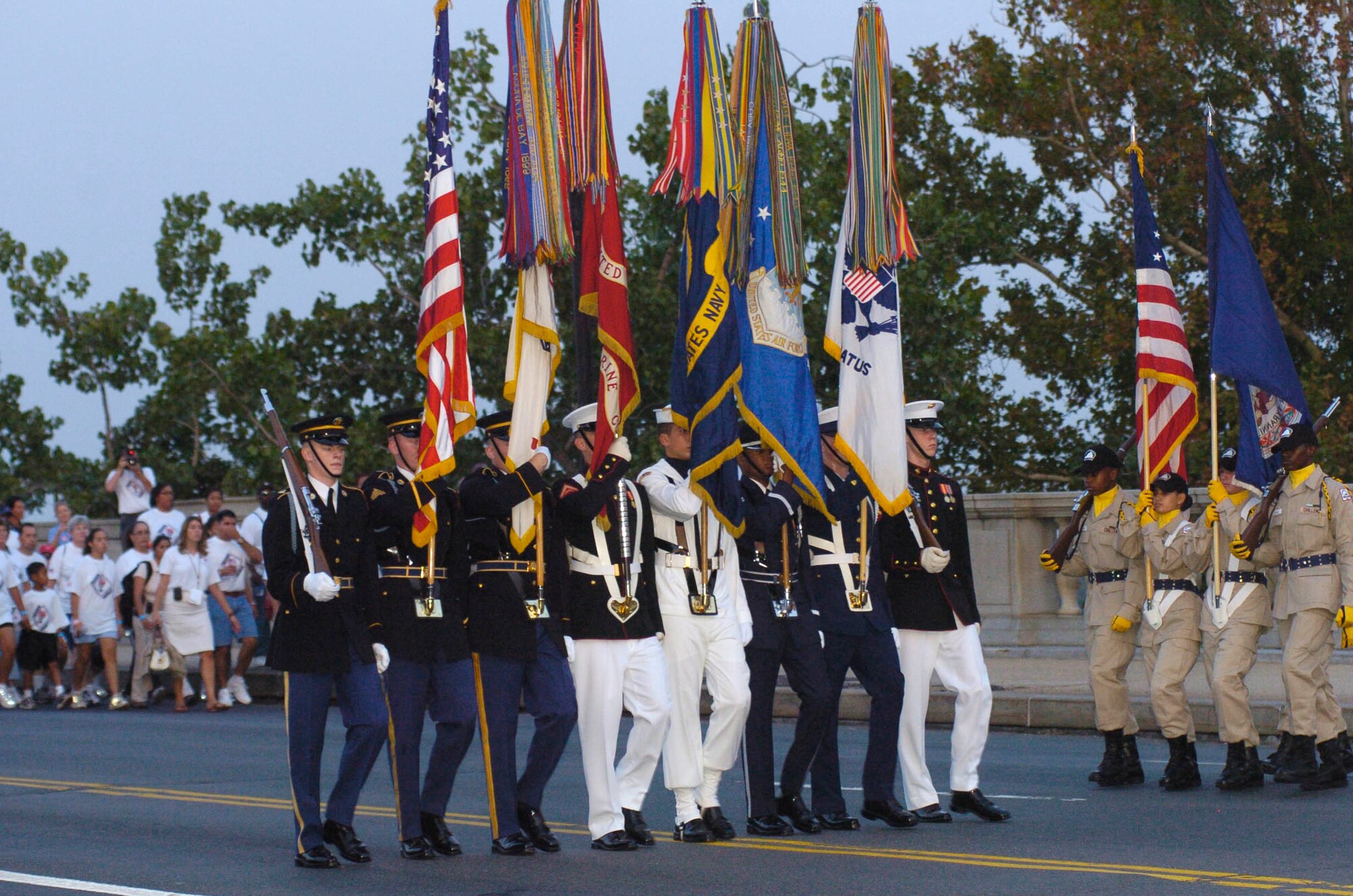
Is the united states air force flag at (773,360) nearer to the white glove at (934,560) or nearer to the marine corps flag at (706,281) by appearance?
the marine corps flag at (706,281)

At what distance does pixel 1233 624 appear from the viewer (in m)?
11.3

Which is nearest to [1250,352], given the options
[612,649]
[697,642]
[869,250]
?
[869,250]

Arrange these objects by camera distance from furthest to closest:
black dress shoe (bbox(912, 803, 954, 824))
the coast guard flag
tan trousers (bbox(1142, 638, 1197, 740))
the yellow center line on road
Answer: the coast guard flag
tan trousers (bbox(1142, 638, 1197, 740))
black dress shoe (bbox(912, 803, 954, 824))
the yellow center line on road

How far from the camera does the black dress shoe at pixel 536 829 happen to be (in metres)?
9.09

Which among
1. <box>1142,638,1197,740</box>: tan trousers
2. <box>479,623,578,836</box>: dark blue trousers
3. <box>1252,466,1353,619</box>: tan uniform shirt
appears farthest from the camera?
<box>1142,638,1197,740</box>: tan trousers

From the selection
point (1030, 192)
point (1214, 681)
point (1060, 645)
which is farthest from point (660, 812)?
point (1030, 192)

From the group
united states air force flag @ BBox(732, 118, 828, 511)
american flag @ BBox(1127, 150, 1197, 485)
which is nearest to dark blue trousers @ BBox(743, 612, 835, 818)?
united states air force flag @ BBox(732, 118, 828, 511)

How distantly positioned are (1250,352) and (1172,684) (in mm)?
2201

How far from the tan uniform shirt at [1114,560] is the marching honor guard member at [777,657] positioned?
2709 millimetres

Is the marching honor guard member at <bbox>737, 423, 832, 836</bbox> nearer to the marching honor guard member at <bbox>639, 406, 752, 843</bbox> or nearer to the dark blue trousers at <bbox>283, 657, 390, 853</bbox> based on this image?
the marching honor guard member at <bbox>639, 406, 752, 843</bbox>

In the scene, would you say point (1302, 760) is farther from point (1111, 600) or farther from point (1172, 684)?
point (1111, 600)

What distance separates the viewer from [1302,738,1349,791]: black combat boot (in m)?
10.9

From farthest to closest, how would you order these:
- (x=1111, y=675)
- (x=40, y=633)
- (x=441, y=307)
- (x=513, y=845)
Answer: (x=40, y=633) → (x=1111, y=675) → (x=441, y=307) → (x=513, y=845)

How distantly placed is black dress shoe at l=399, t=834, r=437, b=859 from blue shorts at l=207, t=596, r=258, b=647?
9.91m
